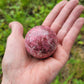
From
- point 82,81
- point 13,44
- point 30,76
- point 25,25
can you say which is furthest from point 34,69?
point 25,25

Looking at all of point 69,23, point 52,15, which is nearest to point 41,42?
point 69,23

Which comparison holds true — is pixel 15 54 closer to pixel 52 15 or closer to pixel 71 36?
pixel 71 36

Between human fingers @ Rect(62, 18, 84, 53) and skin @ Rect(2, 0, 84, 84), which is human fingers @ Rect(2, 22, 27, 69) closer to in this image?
skin @ Rect(2, 0, 84, 84)

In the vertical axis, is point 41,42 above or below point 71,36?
above

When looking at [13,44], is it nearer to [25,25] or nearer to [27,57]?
[27,57]

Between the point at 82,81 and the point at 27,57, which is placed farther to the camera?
the point at 82,81

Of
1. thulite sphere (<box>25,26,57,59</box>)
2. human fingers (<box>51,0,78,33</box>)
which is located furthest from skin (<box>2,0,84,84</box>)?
thulite sphere (<box>25,26,57,59</box>)

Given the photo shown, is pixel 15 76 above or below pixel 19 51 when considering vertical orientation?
below

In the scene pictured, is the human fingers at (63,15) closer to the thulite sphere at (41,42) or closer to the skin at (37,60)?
the skin at (37,60)
